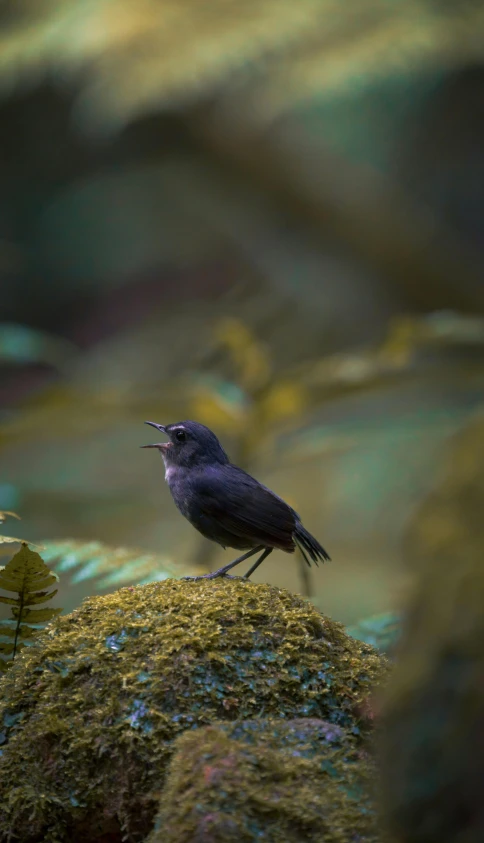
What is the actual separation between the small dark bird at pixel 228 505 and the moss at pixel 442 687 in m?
1.27

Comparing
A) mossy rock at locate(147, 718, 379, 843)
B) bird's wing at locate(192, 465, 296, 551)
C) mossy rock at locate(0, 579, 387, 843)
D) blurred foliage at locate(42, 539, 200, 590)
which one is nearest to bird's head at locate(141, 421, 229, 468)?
bird's wing at locate(192, 465, 296, 551)

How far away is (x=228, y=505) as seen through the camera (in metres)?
2.74

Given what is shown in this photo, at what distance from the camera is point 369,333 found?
7.17 m

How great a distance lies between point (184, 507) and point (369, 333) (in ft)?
15.1

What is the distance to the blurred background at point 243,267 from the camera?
384 cm

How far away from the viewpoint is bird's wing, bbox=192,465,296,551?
2.69m

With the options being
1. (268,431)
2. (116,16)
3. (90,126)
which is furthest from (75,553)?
(90,126)

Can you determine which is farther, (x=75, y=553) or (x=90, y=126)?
(x=90, y=126)

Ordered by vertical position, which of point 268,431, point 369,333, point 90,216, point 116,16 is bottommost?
point 268,431

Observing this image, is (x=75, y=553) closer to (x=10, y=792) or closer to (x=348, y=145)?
(x=10, y=792)

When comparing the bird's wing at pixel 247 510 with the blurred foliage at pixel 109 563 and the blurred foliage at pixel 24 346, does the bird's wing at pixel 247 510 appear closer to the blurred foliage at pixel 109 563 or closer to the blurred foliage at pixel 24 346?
the blurred foliage at pixel 109 563

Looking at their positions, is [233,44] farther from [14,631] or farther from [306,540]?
[14,631]

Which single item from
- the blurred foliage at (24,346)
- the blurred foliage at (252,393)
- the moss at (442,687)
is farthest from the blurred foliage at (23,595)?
the blurred foliage at (24,346)

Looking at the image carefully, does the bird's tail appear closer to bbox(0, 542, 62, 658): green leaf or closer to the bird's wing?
the bird's wing
